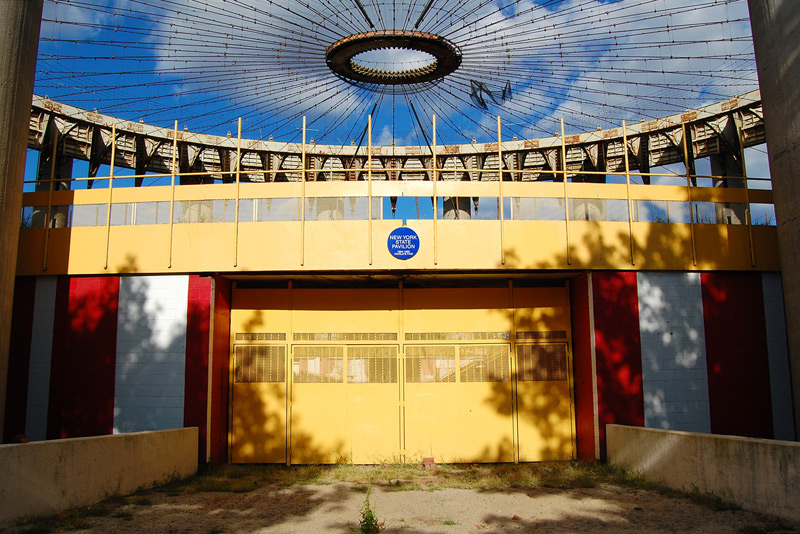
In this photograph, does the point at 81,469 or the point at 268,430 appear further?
the point at 268,430

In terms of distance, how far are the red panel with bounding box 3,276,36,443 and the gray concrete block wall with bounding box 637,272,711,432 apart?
15392 millimetres

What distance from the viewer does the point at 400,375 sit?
619 inches

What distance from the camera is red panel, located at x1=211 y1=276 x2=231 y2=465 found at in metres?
14.7

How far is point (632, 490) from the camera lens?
11.6 metres

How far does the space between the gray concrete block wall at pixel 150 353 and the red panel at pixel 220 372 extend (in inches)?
29.2

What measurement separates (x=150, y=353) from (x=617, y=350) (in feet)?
37.9

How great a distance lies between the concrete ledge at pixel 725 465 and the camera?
8.73 metres

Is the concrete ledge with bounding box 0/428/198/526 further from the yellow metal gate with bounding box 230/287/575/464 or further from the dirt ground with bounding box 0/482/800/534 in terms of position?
the yellow metal gate with bounding box 230/287/575/464

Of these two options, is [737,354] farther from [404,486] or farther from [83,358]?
[83,358]

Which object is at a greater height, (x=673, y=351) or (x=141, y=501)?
(x=673, y=351)

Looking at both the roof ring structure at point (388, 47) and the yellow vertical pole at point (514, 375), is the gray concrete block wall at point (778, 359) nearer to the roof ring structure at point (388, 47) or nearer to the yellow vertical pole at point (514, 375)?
the yellow vertical pole at point (514, 375)

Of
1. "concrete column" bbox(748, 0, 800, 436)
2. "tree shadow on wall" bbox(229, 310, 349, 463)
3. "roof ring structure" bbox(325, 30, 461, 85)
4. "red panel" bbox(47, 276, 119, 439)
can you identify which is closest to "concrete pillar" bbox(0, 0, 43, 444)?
"red panel" bbox(47, 276, 119, 439)

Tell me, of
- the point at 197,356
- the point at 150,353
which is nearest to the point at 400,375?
the point at 197,356

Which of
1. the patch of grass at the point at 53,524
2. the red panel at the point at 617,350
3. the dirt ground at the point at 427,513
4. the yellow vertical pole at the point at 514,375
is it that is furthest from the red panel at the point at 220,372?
the red panel at the point at 617,350
